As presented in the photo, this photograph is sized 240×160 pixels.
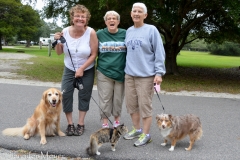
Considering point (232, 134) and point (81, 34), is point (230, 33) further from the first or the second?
point (81, 34)

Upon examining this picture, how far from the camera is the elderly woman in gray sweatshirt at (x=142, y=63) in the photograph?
4.56m

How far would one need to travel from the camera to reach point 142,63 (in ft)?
15.2

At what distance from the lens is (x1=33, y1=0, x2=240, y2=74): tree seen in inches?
504

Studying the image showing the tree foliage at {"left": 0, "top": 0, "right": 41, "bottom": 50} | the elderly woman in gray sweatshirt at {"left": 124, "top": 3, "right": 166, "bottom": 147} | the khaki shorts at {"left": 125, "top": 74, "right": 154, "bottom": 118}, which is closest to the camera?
the elderly woman in gray sweatshirt at {"left": 124, "top": 3, "right": 166, "bottom": 147}

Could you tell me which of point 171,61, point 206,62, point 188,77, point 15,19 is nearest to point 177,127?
point 188,77

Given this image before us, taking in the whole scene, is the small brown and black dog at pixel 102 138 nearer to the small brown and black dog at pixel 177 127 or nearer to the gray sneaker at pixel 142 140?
the gray sneaker at pixel 142 140

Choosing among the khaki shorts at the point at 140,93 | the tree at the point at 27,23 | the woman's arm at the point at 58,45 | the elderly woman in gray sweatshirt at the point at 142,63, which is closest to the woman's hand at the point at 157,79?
the elderly woman in gray sweatshirt at the point at 142,63

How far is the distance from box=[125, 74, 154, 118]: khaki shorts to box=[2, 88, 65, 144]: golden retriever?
1211mm

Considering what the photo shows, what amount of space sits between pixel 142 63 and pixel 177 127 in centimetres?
120

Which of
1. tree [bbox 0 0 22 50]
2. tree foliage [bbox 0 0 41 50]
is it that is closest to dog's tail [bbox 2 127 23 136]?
tree foliage [bbox 0 0 41 50]

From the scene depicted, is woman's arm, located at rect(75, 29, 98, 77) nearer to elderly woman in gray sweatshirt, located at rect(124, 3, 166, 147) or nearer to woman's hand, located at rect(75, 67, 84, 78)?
woman's hand, located at rect(75, 67, 84, 78)

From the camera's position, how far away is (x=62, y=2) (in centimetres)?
1803

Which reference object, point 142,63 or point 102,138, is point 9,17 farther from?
point 102,138

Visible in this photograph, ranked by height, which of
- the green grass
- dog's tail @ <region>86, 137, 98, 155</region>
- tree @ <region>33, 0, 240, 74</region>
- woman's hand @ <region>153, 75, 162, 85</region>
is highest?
tree @ <region>33, 0, 240, 74</region>
